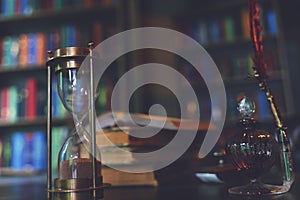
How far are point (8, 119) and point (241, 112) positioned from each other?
1766 mm

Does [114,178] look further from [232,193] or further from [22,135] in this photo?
[22,135]

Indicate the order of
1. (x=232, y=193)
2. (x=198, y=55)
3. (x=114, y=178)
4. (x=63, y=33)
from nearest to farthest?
(x=232, y=193) < (x=114, y=178) < (x=63, y=33) < (x=198, y=55)

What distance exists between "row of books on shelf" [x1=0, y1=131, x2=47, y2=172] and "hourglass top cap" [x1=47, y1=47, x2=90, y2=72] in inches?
58.9

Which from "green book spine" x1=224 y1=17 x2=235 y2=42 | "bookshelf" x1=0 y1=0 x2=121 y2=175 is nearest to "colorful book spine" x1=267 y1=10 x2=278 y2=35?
"green book spine" x1=224 y1=17 x2=235 y2=42

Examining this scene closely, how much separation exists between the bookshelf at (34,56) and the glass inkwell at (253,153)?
1509mm

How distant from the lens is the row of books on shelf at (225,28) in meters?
2.04

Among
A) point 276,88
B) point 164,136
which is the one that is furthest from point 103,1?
point 164,136

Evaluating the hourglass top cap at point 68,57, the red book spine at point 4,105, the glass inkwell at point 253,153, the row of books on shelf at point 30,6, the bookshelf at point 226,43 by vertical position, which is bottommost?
the glass inkwell at point 253,153

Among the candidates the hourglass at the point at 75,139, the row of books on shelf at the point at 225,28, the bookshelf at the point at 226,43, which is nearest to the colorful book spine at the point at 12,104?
the bookshelf at the point at 226,43

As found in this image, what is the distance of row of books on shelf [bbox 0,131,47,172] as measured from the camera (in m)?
1.89

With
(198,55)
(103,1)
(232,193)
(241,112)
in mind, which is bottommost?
(232,193)

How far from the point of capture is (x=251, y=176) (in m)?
0.49

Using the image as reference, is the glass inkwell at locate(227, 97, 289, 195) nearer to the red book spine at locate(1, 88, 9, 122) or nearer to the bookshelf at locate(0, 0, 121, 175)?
the bookshelf at locate(0, 0, 121, 175)

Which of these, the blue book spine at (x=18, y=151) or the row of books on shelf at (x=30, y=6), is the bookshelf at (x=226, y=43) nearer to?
the row of books on shelf at (x=30, y=6)
